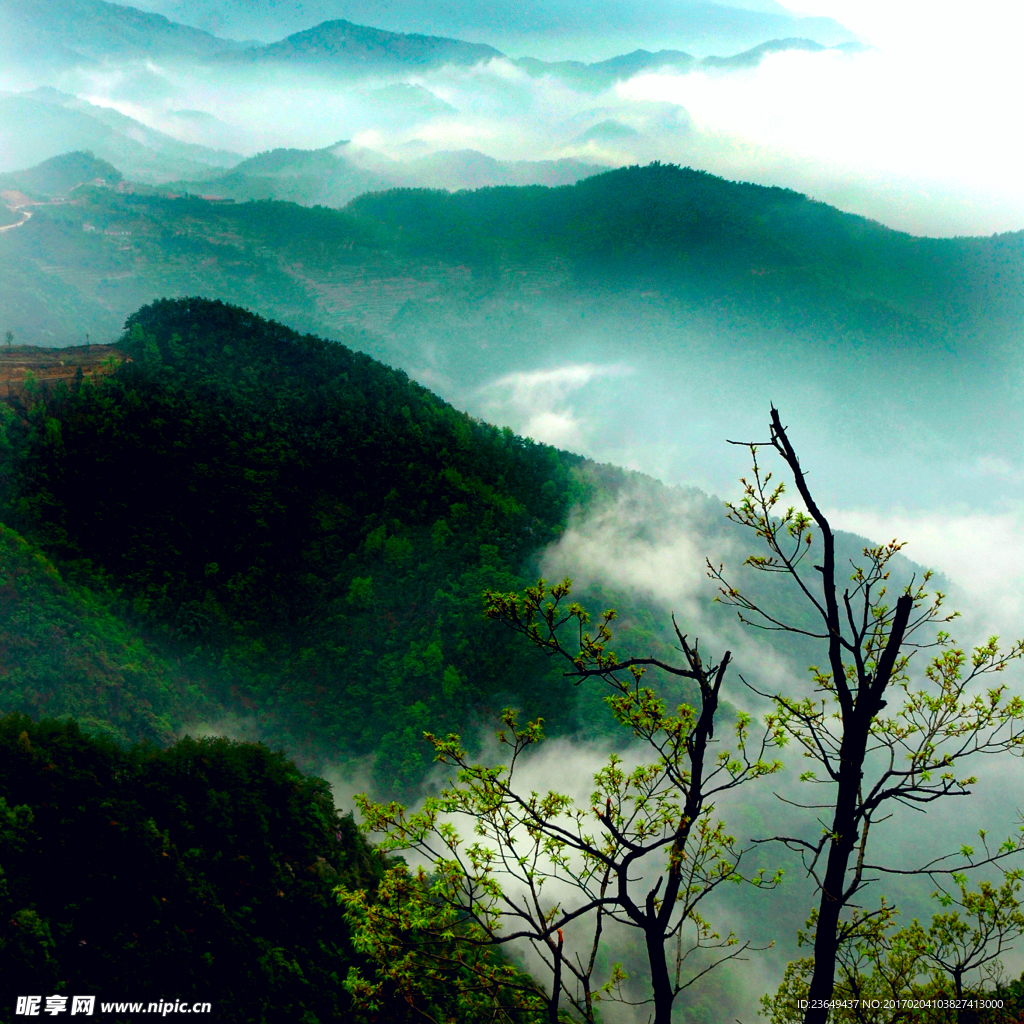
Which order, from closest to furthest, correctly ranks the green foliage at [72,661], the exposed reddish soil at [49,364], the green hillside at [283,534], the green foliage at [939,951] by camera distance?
the green foliage at [939,951]
the green foliage at [72,661]
the exposed reddish soil at [49,364]
the green hillside at [283,534]

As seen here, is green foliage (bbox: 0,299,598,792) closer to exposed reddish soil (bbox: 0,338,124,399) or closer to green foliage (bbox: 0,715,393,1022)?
exposed reddish soil (bbox: 0,338,124,399)

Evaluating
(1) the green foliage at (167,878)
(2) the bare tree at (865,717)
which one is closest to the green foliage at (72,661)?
(1) the green foliage at (167,878)

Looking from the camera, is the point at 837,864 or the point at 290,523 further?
the point at 290,523

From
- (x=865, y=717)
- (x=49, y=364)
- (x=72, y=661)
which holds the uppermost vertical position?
(x=49, y=364)

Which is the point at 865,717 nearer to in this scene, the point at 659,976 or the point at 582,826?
the point at 582,826

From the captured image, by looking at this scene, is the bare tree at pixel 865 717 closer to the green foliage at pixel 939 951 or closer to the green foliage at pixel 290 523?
the green foliage at pixel 939 951

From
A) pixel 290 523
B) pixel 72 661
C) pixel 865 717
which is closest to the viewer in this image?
pixel 865 717

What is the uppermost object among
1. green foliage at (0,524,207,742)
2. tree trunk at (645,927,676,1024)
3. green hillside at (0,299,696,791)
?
green hillside at (0,299,696,791)

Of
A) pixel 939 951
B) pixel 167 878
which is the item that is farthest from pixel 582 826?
pixel 167 878

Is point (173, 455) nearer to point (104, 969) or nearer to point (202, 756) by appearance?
point (202, 756)

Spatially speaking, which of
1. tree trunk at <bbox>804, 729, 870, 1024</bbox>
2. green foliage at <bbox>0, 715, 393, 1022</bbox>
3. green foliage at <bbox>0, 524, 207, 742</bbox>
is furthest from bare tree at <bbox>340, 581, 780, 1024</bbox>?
green foliage at <bbox>0, 524, 207, 742</bbox>

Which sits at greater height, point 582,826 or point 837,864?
point 582,826

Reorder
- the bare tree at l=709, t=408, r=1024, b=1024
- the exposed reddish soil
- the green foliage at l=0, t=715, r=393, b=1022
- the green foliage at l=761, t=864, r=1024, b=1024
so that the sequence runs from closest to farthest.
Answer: the bare tree at l=709, t=408, r=1024, b=1024
the green foliage at l=761, t=864, r=1024, b=1024
the green foliage at l=0, t=715, r=393, b=1022
the exposed reddish soil
